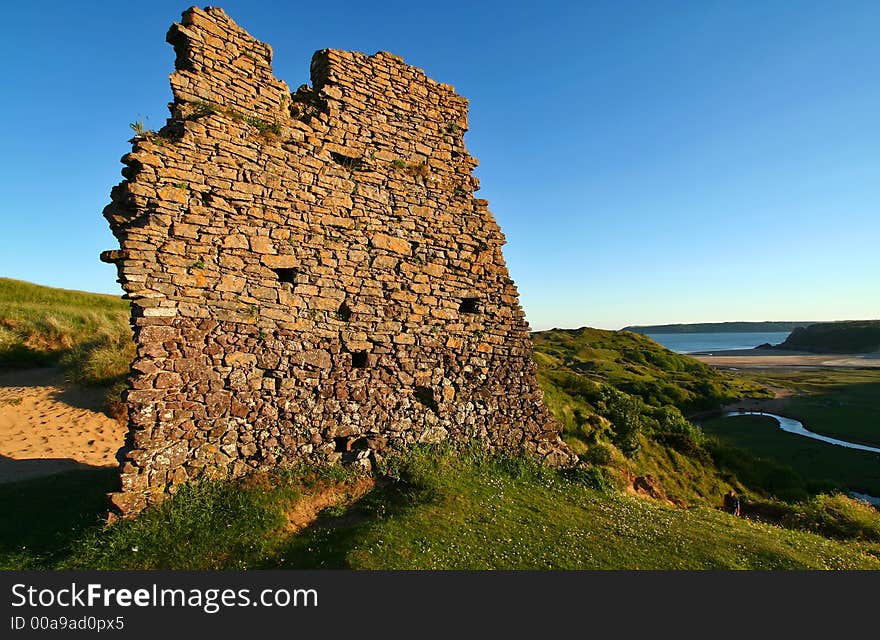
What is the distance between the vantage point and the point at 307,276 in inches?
336

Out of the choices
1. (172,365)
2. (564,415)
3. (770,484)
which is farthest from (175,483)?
(770,484)

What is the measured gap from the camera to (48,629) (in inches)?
194

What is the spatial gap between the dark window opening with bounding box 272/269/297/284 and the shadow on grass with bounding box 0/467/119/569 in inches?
176

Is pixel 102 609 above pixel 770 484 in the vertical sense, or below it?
above

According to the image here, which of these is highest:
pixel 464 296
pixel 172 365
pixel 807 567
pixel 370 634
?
pixel 464 296

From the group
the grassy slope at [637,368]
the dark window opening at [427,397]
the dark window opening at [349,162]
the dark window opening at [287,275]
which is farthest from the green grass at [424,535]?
the grassy slope at [637,368]

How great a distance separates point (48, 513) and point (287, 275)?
6012mm

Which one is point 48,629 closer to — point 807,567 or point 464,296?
point 464,296

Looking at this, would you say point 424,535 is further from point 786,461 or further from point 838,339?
point 838,339

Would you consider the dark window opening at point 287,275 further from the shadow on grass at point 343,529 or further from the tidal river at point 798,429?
the tidal river at point 798,429

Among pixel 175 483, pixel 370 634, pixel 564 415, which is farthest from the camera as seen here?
pixel 564 415

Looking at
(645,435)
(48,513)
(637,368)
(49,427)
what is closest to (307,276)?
(48,513)

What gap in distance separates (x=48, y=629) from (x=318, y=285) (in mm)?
5921

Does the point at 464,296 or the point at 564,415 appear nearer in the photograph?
the point at 464,296
